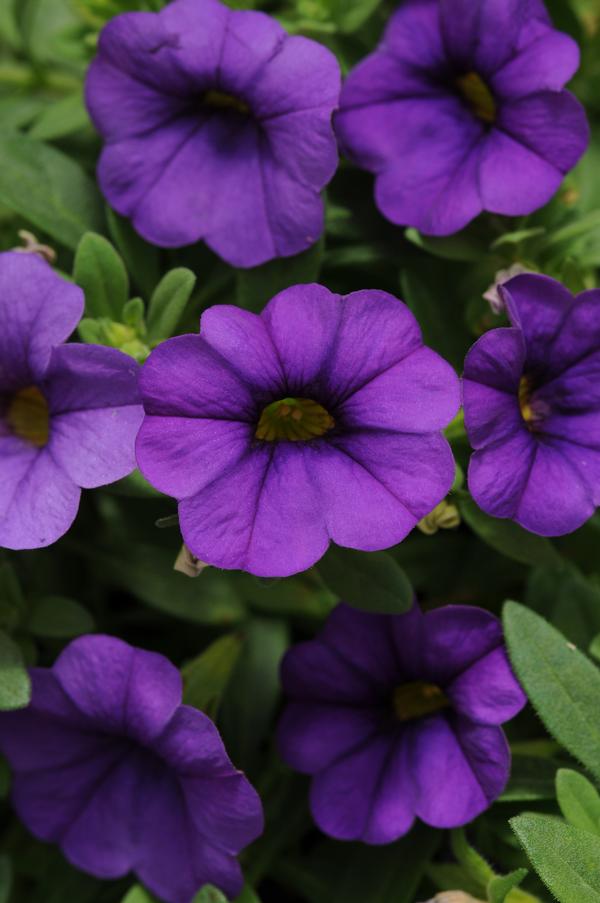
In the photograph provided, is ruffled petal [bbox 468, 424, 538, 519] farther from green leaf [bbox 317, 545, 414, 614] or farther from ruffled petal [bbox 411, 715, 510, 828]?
ruffled petal [bbox 411, 715, 510, 828]

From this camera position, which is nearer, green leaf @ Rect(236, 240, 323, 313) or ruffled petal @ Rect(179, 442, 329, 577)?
ruffled petal @ Rect(179, 442, 329, 577)

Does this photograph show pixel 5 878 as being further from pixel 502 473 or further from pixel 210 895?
pixel 502 473

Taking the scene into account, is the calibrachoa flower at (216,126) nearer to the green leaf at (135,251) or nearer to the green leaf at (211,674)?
the green leaf at (135,251)

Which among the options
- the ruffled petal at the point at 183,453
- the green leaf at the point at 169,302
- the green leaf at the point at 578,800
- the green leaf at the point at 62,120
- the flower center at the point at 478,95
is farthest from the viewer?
the green leaf at the point at 62,120

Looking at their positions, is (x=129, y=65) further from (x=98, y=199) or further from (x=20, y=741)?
(x=20, y=741)

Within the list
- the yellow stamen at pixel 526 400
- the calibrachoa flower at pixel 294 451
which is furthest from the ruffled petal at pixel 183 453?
the yellow stamen at pixel 526 400

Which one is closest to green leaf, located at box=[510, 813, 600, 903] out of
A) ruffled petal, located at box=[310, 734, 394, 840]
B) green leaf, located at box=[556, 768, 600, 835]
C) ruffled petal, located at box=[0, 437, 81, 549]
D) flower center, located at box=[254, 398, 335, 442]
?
green leaf, located at box=[556, 768, 600, 835]

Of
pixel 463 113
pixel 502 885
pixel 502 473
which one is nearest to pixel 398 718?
pixel 502 885
